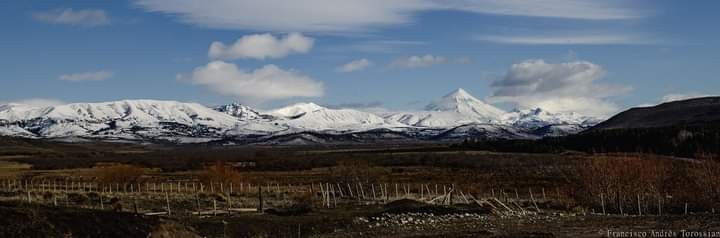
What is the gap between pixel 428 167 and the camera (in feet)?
Answer: 398

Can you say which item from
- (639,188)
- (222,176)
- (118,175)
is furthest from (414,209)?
(118,175)

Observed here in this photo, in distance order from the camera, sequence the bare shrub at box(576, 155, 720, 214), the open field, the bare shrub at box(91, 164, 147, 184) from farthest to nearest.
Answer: the bare shrub at box(91, 164, 147, 184) → the bare shrub at box(576, 155, 720, 214) → the open field

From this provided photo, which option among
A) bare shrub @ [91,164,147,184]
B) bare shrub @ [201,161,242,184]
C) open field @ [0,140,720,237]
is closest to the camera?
open field @ [0,140,720,237]

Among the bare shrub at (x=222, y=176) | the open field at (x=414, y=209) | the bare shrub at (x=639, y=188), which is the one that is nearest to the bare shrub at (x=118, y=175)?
the open field at (x=414, y=209)

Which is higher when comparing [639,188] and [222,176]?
[222,176]

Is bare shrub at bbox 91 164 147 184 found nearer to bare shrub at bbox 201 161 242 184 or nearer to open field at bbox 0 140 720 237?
open field at bbox 0 140 720 237

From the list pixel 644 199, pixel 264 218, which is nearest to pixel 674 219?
pixel 644 199

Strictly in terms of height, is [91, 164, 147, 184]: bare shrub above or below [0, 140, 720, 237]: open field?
above

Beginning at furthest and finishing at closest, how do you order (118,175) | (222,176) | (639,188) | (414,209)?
(118,175) < (222,176) < (639,188) < (414,209)

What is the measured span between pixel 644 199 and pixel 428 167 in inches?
2999

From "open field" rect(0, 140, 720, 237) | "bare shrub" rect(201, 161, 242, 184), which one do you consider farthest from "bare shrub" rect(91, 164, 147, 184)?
"bare shrub" rect(201, 161, 242, 184)

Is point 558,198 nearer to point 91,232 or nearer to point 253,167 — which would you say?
point 91,232

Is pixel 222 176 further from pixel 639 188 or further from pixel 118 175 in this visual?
pixel 639 188

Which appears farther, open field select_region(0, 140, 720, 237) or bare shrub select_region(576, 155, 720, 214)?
bare shrub select_region(576, 155, 720, 214)
